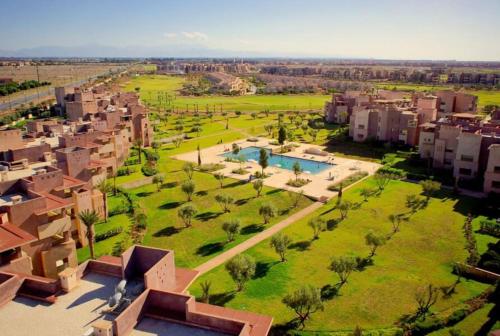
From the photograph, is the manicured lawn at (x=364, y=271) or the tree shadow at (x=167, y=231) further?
the tree shadow at (x=167, y=231)

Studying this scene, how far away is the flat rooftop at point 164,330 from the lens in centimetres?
1493

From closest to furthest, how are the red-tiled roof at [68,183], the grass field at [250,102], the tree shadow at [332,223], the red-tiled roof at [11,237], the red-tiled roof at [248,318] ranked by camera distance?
1. the red-tiled roof at [248,318]
2. the red-tiled roof at [11,237]
3. the red-tiled roof at [68,183]
4. the tree shadow at [332,223]
5. the grass field at [250,102]

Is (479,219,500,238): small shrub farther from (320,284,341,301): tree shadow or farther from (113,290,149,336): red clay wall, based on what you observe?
(113,290,149,336): red clay wall

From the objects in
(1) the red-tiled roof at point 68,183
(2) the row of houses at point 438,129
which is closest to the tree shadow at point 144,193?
(1) the red-tiled roof at point 68,183

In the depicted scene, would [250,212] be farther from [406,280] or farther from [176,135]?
[176,135]

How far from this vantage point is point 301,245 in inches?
1366

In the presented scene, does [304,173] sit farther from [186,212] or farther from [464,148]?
[186,212]

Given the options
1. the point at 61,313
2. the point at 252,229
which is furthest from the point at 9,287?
the point at 252,229

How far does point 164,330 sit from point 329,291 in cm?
1577

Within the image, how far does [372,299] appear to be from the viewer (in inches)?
1063

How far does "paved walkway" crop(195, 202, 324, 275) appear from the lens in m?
31.5

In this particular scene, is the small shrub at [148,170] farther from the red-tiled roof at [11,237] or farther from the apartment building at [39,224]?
the red-tiled roof at [11,237]

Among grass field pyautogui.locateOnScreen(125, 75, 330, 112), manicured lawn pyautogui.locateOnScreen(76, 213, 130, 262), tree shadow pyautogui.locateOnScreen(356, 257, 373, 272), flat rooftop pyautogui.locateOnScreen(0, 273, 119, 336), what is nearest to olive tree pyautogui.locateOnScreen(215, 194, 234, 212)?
manicured lawn pyautogui.locateOnScreen(76, 213, 130, 262)

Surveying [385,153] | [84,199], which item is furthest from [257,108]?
[84,199]
